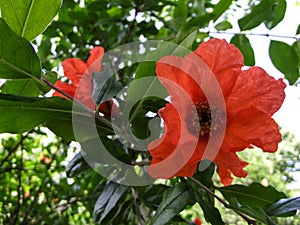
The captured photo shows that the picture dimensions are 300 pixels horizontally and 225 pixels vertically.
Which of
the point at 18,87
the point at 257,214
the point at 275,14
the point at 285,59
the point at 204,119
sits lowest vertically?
the point at 257,214

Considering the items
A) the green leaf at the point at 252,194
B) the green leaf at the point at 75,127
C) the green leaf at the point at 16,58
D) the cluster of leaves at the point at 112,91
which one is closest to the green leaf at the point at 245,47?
the cluster of leaves at the point at 112,91

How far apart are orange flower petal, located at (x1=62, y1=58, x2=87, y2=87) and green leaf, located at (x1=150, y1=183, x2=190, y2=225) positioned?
262 mm

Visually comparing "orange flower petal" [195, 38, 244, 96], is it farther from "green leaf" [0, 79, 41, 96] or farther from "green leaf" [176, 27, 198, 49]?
"green leaf" [0, 79, 41, 96]

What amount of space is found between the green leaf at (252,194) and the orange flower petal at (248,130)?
0.20m

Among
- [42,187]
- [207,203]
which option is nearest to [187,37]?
[207,203]

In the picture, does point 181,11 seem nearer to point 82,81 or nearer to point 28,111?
point 82,81

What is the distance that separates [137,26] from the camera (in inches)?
48.1

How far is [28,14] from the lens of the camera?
57 centimetres

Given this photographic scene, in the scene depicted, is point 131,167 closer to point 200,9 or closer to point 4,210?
point 200,9

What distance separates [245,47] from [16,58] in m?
0.55

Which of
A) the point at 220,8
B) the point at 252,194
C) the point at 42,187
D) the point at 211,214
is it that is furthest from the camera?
the point at 42,187

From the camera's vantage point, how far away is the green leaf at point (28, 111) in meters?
0.54

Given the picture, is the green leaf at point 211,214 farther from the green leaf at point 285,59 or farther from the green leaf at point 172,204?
the green leaf at point 285,59

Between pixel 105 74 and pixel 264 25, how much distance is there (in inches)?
Answer: 19.1
